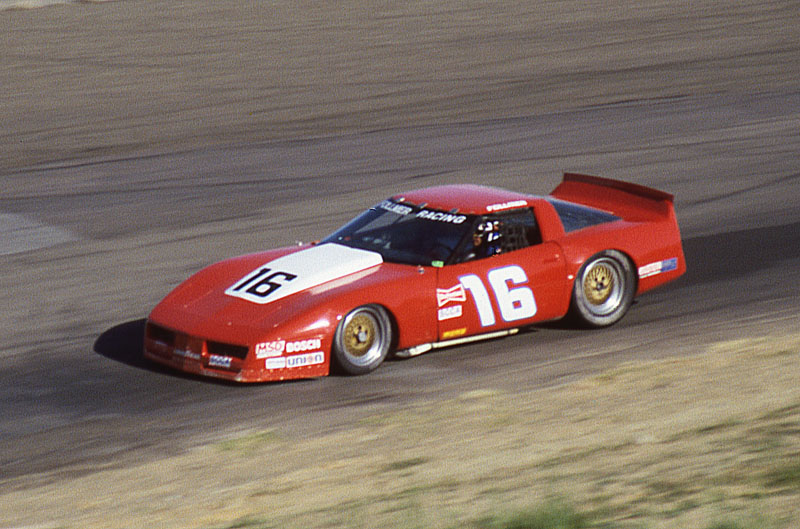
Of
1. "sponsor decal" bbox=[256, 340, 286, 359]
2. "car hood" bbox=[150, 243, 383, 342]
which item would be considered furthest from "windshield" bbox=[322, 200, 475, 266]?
"sponsor decal" bbox=[256, 340, 286, 359]

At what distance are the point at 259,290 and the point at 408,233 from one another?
129 centimetres

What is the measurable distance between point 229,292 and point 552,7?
19826 mm

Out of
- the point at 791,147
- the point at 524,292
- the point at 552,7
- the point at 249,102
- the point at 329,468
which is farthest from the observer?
the point at 552,7

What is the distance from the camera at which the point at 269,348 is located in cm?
816

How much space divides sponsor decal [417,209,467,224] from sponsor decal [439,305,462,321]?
2.37 ft

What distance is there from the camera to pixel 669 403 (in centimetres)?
723

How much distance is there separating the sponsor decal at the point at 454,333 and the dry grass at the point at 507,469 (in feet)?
3.37

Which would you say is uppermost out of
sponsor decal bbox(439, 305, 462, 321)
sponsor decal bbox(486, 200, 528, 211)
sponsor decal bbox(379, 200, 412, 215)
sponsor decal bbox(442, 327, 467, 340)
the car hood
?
sponsor decal bbox(379, 200, 412, 215)

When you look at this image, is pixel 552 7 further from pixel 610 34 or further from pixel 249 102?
pixel 249 102

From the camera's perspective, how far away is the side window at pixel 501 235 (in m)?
9.04

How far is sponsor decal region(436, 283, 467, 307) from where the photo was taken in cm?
871

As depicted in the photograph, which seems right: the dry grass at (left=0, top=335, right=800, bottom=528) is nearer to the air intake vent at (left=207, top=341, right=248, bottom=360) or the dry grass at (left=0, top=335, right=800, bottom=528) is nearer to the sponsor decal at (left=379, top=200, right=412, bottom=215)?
the air intake vent at (left=207, top=341, right=248, bottom=360)

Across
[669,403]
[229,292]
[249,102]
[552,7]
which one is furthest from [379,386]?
[552,7]

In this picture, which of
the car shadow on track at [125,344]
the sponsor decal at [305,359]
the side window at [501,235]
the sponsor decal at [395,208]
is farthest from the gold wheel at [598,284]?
the car shadow on track at [125,344]
